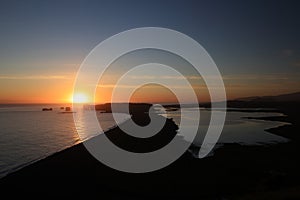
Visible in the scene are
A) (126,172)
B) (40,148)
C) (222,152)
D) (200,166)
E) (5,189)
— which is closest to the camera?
(5,189)

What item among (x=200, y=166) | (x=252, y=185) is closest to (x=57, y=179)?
(x=200, y=166)

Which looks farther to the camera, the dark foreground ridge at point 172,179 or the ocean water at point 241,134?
the ocean water at point 241,134

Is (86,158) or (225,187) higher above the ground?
(86,158)

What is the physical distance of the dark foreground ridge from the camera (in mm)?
15383

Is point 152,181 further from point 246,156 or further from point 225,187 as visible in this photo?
point 246,156

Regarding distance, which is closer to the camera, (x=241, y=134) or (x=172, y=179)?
(x=172, y=179)

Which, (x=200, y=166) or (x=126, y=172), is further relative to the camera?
(x=200, y=166)

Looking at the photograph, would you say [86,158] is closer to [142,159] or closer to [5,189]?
[142,159]

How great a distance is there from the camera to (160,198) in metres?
14.8

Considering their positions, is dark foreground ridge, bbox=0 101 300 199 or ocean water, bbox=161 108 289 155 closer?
dark foreground ridge, bbox=0 101 300 199

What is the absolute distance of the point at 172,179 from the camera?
18.0m

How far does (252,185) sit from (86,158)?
47.1ft

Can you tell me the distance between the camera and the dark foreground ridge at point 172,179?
15383 millimetres

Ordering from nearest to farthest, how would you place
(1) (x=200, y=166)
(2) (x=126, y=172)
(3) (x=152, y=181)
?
(3) (x=152, y=181) < (2) (x=126, y=172) < (1) (x=200, y=166)
